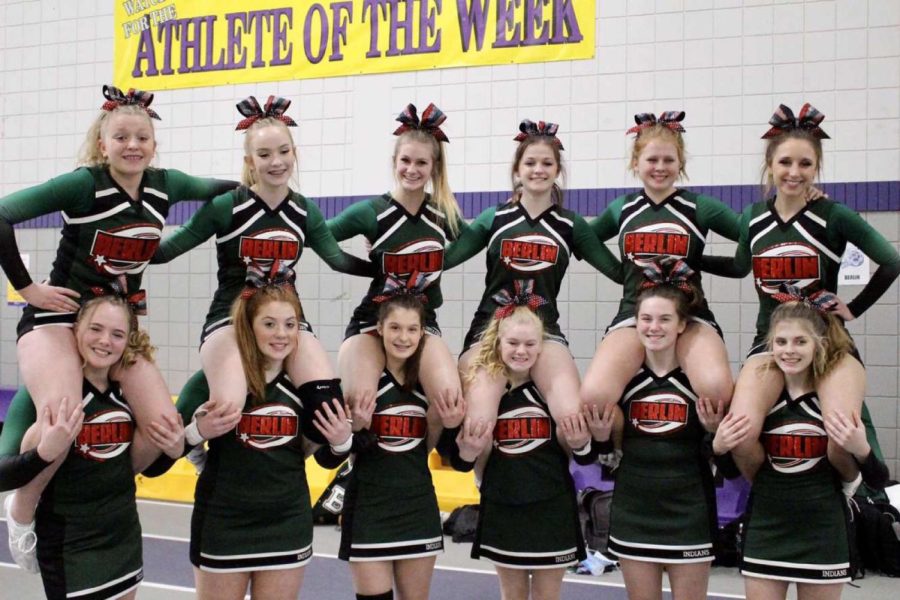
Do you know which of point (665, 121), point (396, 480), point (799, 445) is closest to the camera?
point (799, 445)

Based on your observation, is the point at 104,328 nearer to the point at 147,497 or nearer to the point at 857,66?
the point at 147,497

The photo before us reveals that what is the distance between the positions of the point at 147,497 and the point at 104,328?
3.96 m

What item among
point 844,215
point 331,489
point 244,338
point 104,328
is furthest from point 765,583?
point 331,489

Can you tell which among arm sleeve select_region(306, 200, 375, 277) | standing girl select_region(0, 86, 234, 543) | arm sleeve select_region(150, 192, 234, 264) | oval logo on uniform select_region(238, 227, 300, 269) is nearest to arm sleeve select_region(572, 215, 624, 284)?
arm sleeve select_region(306, 200, 375, 277)

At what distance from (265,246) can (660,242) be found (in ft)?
5.27

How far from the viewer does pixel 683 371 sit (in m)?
3.44

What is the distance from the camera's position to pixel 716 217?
373 centimetres

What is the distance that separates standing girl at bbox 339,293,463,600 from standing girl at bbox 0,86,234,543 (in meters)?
0.78

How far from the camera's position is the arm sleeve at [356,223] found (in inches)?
150

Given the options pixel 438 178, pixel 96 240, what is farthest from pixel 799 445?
pixel 96 240

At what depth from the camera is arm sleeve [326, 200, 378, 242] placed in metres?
3.82

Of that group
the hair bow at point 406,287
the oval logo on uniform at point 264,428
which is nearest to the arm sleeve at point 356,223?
the hair bow at point 406,287

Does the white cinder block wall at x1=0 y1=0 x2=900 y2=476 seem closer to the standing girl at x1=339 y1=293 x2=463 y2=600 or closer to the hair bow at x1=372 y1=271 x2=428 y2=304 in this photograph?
the hair bow at x1=372 y1=271 x2=428 y2=304

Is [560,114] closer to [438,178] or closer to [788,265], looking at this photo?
[438,178]
